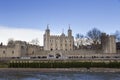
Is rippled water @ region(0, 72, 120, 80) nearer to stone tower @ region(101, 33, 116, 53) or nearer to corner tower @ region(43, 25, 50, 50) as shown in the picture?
stone tower @ region(101, 33, 116, 53)

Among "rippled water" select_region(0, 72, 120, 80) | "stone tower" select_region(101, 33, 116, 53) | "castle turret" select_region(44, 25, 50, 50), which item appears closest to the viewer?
"rippled water" select_region(0, 72, 120, 80)

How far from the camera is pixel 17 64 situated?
3268 inches

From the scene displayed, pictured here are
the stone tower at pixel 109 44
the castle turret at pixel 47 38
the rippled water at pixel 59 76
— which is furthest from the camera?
the castle turret at pixel 47 38

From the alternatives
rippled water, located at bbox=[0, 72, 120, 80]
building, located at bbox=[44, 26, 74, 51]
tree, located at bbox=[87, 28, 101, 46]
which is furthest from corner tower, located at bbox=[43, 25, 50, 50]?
rippled water, located at bbox=[0, 72, 120, 80]

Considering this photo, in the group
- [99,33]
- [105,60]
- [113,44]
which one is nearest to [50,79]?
[105,60]

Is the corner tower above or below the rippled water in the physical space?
above

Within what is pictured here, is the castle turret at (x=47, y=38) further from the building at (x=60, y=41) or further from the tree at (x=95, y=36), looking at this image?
the tree at (x=95, y=36)

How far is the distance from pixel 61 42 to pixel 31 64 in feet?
166

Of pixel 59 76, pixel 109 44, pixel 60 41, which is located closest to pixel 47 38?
pixel 60 41

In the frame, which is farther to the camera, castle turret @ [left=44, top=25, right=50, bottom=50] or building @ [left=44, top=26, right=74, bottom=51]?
building @ [left=44, top=26, right=74, bottom=51]

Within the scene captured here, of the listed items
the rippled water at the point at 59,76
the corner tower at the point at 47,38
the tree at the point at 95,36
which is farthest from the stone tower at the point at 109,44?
the rippled water at the point at 59,76

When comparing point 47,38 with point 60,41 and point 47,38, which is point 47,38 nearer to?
point 47,38

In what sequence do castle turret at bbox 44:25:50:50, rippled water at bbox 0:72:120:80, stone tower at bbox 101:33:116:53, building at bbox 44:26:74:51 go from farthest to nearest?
building at bbox 44:26:74:51 < castle turret at bbox 44:25:50:50 < stone tower at bbox 101:33:116:53 < rippled water at bbox 0:72:120:80

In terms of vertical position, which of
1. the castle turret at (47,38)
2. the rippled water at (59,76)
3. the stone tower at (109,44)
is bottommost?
the rippled water at (59,76)
